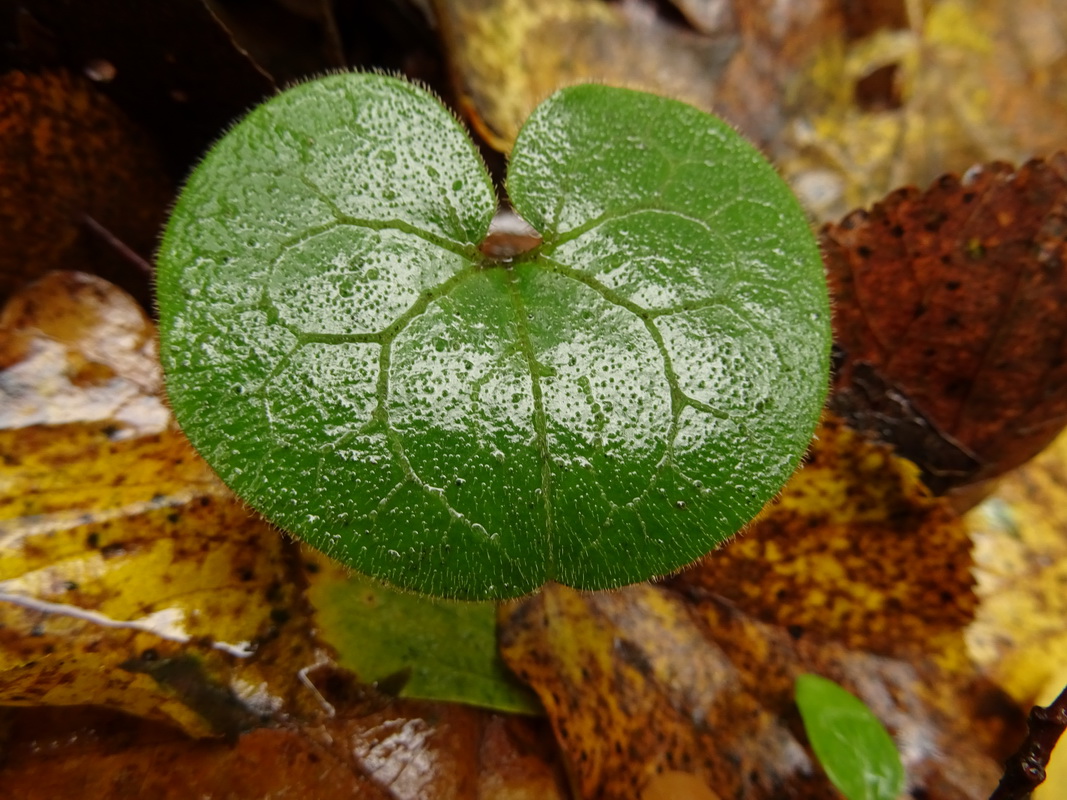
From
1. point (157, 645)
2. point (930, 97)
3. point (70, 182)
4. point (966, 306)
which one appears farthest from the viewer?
point (930, 97)

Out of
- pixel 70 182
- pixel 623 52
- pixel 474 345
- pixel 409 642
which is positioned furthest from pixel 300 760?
pixel 623 52

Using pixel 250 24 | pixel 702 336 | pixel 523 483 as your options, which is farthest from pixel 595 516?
pixel 250 24

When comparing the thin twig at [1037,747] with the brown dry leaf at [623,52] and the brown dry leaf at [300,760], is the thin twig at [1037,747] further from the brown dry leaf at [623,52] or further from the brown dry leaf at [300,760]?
the brown dry leaf at [623,52]

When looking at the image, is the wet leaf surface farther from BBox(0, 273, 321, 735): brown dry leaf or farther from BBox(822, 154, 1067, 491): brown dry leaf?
BBox(822, 154, 1067, 491): brown dry leaf

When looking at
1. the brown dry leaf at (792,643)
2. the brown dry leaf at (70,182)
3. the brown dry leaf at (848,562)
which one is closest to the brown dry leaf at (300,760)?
the brown dry leaf at (792,643)

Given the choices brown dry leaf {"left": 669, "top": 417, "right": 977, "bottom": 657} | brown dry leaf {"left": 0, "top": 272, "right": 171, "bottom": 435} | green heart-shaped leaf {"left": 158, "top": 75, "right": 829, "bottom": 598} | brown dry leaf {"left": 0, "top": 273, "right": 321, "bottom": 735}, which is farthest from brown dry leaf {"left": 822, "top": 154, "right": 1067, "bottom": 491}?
brown dry leaf {"left": 0, "top": 272, "right": 171, "bottom": 435}

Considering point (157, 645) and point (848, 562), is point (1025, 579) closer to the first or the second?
point (848, 562)
